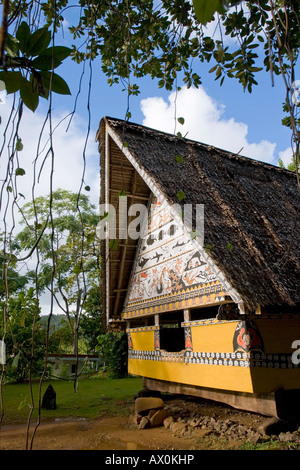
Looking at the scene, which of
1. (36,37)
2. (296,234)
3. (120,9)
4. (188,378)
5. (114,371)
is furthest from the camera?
(114,371)

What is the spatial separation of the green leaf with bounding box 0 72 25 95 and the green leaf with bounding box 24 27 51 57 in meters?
0.08

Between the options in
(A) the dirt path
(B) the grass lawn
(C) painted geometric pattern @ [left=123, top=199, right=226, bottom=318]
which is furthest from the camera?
(B) the grass lawn

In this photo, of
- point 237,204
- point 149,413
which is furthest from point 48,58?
point 149,413

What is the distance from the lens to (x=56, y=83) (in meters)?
1.14

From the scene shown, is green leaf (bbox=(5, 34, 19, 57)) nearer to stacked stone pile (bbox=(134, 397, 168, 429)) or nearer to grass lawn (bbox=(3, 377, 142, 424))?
grass lawn (bbox=(3, 377, 142, 424))

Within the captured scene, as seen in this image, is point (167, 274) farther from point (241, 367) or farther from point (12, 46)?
point (12, 46)

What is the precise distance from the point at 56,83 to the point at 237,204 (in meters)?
4.61

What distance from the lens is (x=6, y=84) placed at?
1.11 meters

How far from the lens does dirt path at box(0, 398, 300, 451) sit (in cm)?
425

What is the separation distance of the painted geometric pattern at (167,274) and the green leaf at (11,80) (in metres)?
3.53

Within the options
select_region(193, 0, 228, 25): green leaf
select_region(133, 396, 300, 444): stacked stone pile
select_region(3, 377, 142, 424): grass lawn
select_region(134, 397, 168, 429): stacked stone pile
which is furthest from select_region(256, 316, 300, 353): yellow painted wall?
select_region(193, 0, 228, 25): green leaf
